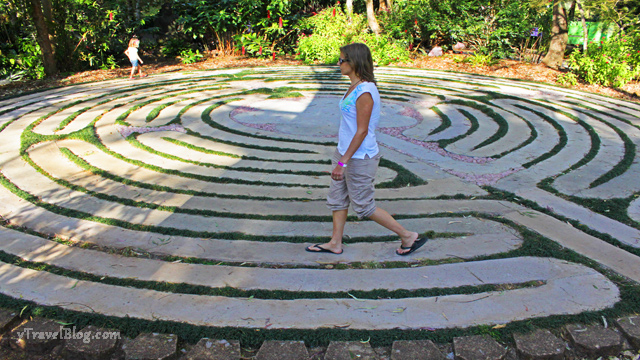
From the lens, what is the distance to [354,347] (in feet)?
7.93

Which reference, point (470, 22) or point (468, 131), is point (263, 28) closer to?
point (470, 22)

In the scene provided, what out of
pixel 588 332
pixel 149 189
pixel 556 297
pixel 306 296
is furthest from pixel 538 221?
pixel 149 189

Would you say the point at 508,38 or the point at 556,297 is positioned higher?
the point at 508,38

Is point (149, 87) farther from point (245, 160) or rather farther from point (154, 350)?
point (154, 350)

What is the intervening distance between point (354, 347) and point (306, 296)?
490mm

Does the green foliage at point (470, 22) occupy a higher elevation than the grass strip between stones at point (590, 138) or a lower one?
higher

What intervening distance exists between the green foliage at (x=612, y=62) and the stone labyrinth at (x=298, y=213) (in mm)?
2431

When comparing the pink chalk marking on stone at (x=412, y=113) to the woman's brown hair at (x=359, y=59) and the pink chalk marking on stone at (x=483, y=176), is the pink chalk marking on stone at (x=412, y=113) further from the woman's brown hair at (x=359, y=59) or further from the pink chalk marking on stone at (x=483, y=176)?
the woman's brown hair at (x=359, y=59)

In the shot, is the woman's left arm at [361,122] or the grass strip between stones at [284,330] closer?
the grass strip between stones at [284,330]

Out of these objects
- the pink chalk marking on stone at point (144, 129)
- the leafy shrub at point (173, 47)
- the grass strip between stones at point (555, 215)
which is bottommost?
the grass strip between stones at point (555, 215)

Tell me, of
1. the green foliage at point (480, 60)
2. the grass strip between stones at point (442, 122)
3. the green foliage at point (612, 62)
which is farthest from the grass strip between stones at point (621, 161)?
the green foliage at point (480, 60)

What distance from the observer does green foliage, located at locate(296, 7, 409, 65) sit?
13.0 meters

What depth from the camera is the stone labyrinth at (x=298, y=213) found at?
109 inches

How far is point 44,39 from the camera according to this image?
31.8ft
